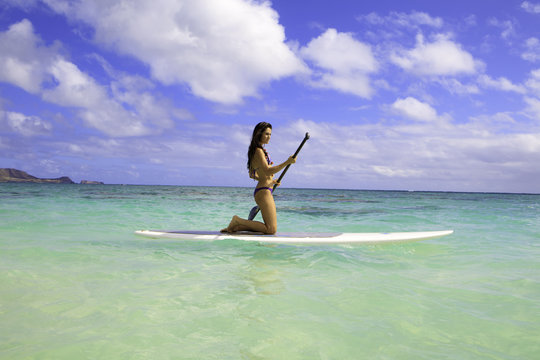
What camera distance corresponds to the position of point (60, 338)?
2.32m

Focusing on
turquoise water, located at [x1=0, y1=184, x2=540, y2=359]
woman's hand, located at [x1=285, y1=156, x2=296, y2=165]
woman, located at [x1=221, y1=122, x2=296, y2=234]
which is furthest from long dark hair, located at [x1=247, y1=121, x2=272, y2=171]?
turquoise water, located at [x1=0, y1=184, x2=540, y2=359]

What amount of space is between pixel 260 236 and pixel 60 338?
377 centimetres

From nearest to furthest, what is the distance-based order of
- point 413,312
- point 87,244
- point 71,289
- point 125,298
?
point 413,312
point 125,298
point 71,289
point 87,244

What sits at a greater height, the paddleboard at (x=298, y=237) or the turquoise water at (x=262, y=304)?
the paddleboard at (x=298, y=237)

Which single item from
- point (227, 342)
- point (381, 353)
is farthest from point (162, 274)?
point (381, 353)

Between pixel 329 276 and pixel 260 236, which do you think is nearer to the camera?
pixel 329 276

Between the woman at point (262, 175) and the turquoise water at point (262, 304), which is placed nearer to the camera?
the turquoise water at point (262, 304)

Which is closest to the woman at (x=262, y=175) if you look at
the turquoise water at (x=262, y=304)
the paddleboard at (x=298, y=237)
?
the paddleboard at (x=298, y=237)

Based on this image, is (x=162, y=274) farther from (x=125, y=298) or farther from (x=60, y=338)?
(x=60, y=338)

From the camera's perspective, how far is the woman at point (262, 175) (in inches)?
209

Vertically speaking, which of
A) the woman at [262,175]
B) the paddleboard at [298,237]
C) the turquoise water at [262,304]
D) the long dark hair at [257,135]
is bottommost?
the turquoise water at [262,304]

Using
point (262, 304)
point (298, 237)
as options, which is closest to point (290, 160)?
point (298, 237)

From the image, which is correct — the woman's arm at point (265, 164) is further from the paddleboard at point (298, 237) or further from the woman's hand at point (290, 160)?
the paddleboard at point (298, 237)

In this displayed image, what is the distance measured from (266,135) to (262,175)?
647 mm
